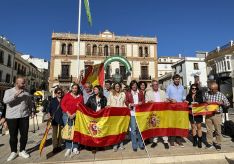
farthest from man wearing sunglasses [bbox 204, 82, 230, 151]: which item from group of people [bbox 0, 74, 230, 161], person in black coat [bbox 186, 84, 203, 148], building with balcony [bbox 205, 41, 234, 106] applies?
building with balcony [bbox 205, 41, 234, 106]

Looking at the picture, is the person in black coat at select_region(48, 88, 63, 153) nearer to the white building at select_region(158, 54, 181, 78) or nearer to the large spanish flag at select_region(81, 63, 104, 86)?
the large spanish flag at select_region(81, 63, 104, 86)

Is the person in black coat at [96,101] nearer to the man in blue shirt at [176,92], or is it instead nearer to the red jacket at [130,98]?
the red jacket at [130,98]

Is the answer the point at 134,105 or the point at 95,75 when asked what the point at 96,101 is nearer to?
the point at 134,105

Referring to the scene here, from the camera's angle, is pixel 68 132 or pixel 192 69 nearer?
pixel 68 132

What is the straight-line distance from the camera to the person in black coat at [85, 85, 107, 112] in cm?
618

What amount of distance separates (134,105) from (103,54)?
112 ft

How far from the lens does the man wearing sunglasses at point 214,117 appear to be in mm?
5961

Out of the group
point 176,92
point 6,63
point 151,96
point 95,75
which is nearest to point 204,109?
point 176,92

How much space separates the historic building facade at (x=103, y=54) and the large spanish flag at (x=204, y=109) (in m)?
31.5

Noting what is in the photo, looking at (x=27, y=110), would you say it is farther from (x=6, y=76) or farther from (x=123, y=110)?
(x=6, y=76)

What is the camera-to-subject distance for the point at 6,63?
3478 centimetres

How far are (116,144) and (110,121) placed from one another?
0.67 metres

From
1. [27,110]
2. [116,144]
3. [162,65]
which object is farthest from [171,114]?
[162,65]

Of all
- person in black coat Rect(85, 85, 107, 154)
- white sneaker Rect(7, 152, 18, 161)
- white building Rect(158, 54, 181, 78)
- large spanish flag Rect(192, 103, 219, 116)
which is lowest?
white sneaker Rect(7, 152, 18, 161)
